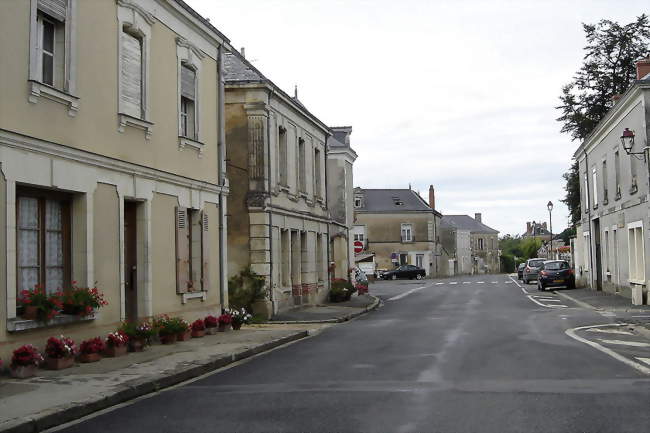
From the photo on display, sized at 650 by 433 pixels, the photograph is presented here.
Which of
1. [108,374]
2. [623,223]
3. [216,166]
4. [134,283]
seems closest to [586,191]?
[623,223]

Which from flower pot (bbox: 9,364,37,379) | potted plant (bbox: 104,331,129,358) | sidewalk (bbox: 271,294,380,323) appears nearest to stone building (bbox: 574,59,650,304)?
sidewalk (bbox: 271,294,380,323)

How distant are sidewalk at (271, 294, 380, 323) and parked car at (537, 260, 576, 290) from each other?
39.7 ft

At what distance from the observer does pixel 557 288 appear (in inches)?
1547

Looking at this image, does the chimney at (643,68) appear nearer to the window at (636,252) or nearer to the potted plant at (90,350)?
the window at (636,252)

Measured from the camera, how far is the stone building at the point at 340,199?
114 feet

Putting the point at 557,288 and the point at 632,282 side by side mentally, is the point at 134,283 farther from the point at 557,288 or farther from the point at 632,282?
the point at 557,288

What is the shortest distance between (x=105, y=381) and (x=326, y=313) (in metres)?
14.5

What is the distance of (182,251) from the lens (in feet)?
50.6

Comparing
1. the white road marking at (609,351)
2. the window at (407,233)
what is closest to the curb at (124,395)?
the white road marking at (609,351)

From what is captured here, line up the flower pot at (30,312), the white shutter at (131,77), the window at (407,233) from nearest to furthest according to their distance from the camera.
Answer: the flower pot at (30,312), the white shutter at (131,77), the window at (407,233)

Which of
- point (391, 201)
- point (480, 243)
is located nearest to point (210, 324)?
point (391, 201)

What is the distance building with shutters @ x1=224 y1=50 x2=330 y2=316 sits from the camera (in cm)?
2195

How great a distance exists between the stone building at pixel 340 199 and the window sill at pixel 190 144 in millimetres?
16529

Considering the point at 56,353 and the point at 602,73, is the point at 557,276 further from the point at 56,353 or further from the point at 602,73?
Result: the point at 56,353
